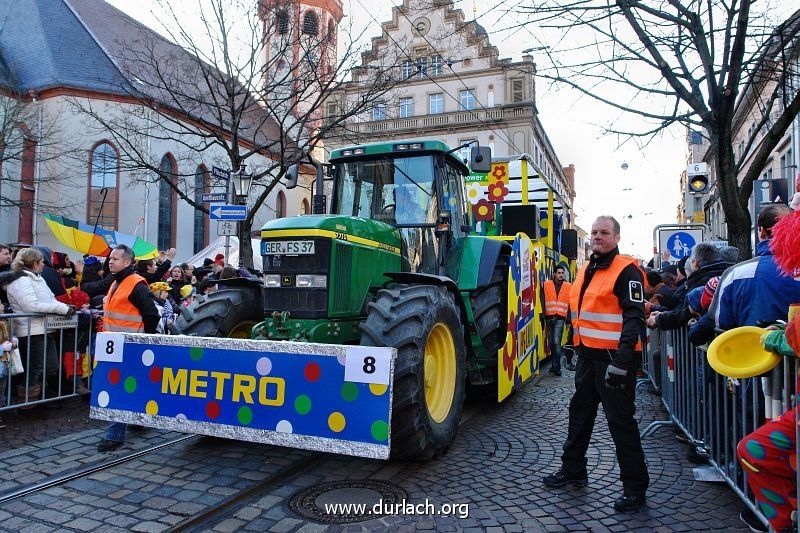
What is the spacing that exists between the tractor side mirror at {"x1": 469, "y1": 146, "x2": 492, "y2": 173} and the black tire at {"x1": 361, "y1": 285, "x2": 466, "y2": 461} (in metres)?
1.61

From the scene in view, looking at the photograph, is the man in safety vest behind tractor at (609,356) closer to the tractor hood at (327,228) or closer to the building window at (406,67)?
the tractor hood at (327,228)

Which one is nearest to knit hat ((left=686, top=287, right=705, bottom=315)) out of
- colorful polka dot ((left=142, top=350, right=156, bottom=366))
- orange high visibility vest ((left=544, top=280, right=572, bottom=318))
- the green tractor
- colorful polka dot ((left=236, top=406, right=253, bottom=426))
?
the green tractor

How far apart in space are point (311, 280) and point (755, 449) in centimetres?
319

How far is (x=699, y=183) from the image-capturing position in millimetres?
9875

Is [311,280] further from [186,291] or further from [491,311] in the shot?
[186,291]

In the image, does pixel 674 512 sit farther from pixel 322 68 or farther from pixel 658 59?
pixel 322 68

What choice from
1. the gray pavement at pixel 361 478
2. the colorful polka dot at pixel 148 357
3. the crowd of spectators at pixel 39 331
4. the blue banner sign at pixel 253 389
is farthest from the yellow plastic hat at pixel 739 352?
the crowd of spectators at pixel 39 331

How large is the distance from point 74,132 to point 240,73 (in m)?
13.1

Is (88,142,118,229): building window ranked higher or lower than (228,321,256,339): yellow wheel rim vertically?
higher

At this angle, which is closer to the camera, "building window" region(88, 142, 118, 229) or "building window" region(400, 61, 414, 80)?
"building window" region(400, 61, 414, 80)

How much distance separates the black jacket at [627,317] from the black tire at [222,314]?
320 cm

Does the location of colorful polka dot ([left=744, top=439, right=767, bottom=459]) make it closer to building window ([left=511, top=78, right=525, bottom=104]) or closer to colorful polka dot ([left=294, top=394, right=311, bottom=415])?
colorful polka dot ([left=294, top=394, right=311, bottom=415])

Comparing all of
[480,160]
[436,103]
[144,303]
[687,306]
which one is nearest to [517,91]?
[436,103]

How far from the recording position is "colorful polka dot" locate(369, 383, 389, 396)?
3799mm
